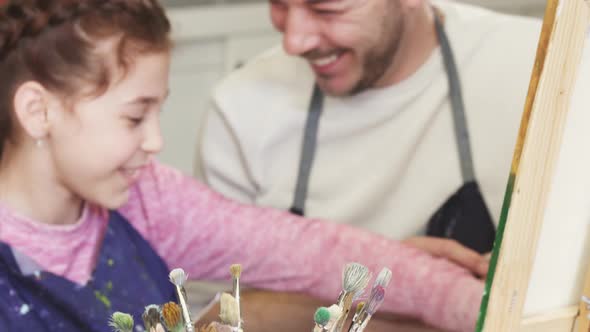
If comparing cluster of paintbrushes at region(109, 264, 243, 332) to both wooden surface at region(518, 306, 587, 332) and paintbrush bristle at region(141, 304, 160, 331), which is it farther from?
Result: wooden surface at region(518, 306, 587, 332)

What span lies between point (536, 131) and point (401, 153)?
0.56 metres

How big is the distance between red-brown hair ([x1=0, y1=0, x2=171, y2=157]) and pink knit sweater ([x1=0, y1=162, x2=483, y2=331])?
0.52 ft

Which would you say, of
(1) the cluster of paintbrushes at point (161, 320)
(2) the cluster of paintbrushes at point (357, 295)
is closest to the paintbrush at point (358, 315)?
(2) the cluster of paintbrushes at point (357, 295)

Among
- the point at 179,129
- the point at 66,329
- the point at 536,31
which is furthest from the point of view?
the point at 179,129

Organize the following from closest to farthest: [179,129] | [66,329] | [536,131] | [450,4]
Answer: [536,131], [66,329], [450,4], [179,129]

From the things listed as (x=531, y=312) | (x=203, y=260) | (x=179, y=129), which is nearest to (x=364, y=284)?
(x=531, y=312)

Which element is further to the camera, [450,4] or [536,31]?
[450,4]

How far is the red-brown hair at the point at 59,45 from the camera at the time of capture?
0.80m

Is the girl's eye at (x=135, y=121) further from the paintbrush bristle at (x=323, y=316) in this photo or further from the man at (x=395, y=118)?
the paintbrush bristle at (x=323, y=316)

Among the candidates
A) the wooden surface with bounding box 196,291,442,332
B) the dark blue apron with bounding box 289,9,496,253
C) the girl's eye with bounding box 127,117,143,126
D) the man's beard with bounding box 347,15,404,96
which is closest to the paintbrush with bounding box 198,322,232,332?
the wooden surface with bounding box 196,291,442,332

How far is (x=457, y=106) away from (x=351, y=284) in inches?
22.7

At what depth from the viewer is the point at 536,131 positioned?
18.5 inches

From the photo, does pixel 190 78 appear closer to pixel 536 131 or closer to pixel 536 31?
pixel 536 31

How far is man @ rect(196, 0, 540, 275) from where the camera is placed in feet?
3.17
